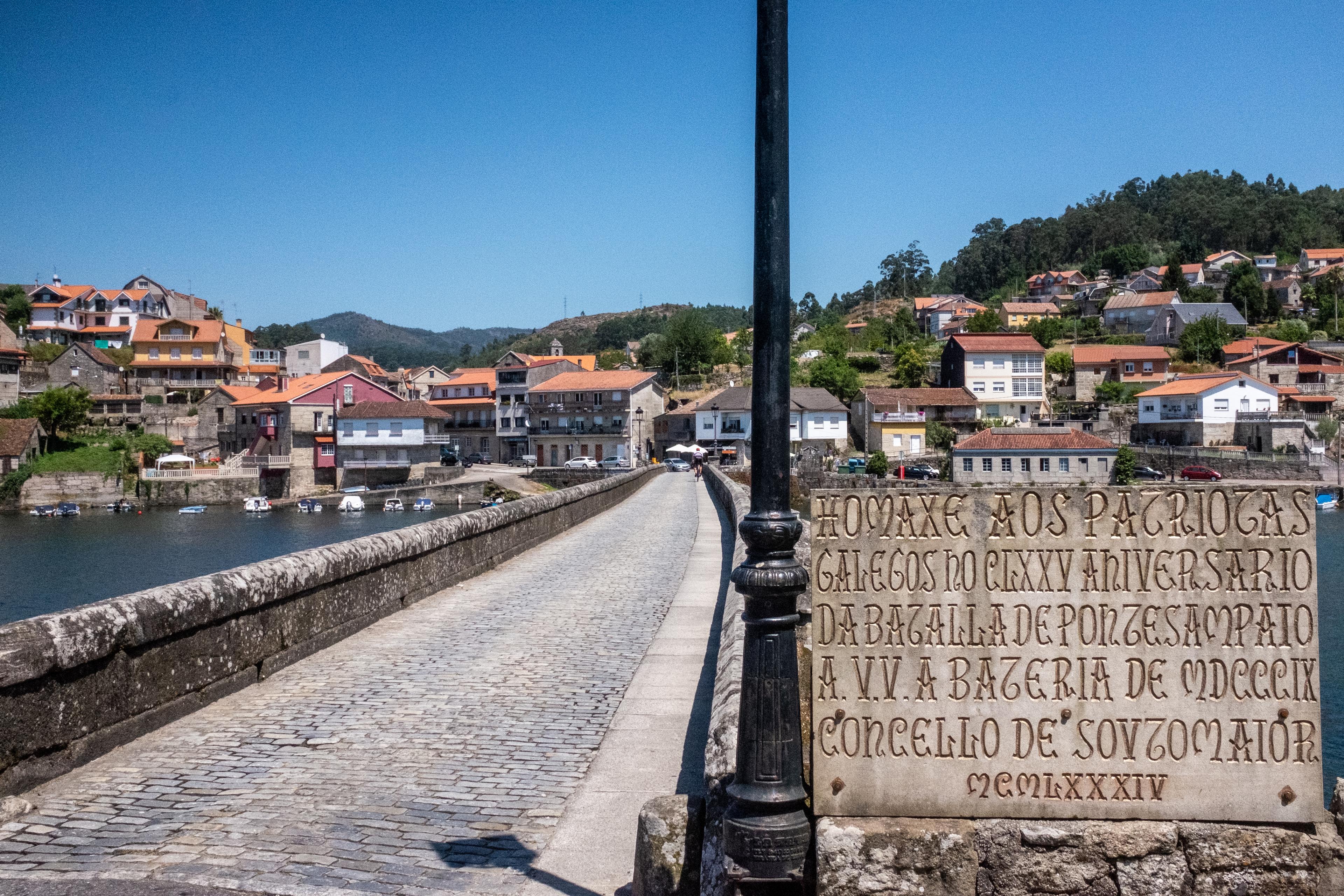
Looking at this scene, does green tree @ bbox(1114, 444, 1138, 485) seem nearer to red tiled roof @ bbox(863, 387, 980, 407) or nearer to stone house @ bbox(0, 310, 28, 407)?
red tiled roof @ bbox(863, 387, 980, 407)

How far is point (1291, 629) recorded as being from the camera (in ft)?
11.7

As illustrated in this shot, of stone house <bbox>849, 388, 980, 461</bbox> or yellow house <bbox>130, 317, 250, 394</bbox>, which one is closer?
Result: stone house <bbox>849, 388, 980, 461</bbox>

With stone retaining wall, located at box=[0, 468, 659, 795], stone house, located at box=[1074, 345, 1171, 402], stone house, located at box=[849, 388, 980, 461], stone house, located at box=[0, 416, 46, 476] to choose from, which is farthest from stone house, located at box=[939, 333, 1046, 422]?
stone retaining wall, located at box=[0, 468, 659, 795]

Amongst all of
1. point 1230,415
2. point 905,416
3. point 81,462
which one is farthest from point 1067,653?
point 1230,415

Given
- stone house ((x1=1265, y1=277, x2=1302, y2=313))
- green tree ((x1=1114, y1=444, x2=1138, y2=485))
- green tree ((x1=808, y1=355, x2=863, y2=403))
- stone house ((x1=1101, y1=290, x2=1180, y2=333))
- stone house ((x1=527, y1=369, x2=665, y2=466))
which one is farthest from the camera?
stone house ((x1=1265, y1=277, x2=1302, y2=313))

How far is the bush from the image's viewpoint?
7738 centimetres

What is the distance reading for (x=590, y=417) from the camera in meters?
95.5

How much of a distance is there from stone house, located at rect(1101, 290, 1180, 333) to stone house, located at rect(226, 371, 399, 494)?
Answer: 102900mm

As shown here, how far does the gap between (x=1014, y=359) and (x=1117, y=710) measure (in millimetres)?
102722

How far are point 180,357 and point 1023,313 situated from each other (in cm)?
11469

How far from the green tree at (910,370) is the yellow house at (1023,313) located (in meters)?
40.9

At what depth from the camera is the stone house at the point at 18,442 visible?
75.1 metres

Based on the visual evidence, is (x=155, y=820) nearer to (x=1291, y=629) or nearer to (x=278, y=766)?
(x=278, y=766)

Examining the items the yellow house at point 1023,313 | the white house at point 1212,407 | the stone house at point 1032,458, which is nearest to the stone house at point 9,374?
the stone house at point 1032,458
